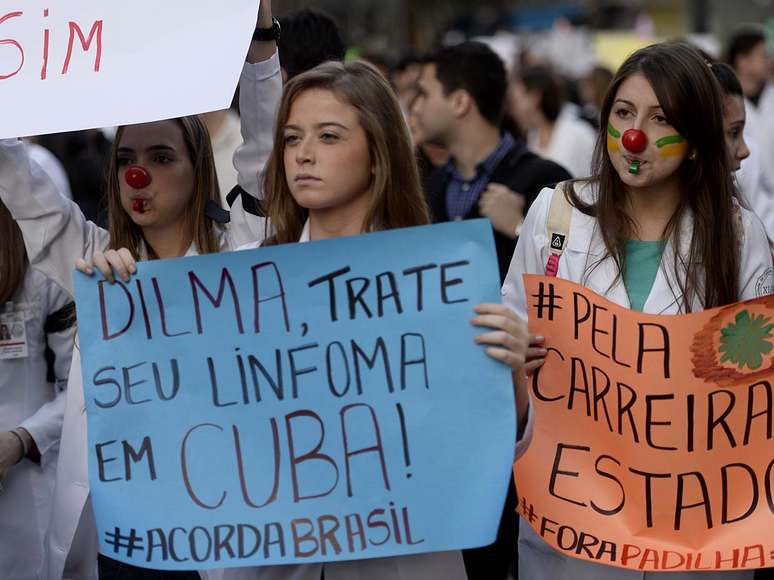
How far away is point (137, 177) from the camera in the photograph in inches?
142

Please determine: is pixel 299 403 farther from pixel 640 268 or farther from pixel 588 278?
pixel 640 268

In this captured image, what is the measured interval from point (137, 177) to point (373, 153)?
807mm

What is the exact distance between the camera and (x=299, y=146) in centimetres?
306

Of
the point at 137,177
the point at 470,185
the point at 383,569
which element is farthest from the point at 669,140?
the point at 470,185

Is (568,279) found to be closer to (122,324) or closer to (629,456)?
(629,456)

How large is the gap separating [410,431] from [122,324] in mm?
714

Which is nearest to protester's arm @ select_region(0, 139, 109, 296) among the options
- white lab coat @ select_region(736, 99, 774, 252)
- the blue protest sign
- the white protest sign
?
the white protest sign

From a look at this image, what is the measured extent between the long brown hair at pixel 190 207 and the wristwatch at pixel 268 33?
0.44 m

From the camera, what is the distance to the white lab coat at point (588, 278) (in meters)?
3.39

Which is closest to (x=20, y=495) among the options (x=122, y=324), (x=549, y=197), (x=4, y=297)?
(x=4, y=297)

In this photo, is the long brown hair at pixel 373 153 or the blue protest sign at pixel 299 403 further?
the long brown hair at pixel 373 153

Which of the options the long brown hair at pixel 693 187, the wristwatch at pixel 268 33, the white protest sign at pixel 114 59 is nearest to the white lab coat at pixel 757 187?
the long brown hair at pixel 693 187

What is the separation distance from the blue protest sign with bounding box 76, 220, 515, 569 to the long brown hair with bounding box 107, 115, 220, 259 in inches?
26.9

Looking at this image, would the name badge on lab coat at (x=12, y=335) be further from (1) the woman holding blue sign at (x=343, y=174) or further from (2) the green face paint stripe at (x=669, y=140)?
(2) the green face paint stripe at (x=669, y=140)
